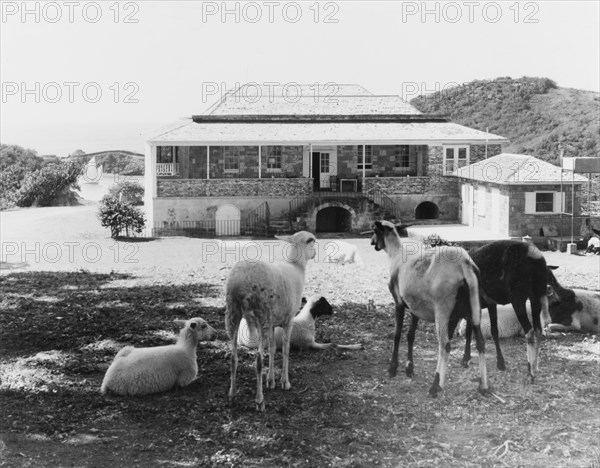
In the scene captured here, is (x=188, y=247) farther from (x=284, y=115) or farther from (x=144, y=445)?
(x=144, y=445)

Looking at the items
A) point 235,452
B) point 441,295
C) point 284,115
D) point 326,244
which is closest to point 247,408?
point 235,452

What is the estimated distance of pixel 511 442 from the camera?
19.2 ft

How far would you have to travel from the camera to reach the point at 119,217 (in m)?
15.2

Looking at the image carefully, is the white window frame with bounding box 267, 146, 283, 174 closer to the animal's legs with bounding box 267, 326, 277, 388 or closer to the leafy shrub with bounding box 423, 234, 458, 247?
the leafy shrub with bounding box 423, 234, 458, 247

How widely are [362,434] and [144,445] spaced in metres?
1.50

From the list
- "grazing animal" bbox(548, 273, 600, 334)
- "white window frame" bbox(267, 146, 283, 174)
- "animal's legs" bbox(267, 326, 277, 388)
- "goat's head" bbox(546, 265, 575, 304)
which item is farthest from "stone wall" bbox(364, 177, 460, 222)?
"white window frame" bbox(267, 146, 283, 174)

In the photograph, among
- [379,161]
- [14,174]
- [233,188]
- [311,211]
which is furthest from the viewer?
[379,161]

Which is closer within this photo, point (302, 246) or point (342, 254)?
point (302, 246)

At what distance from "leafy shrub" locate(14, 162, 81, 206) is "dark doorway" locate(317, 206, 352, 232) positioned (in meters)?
3.99

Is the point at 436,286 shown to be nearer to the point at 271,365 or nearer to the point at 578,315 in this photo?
the point at 271,365

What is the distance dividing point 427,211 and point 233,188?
12.4 ft

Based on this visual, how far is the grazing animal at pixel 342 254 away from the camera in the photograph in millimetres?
12133

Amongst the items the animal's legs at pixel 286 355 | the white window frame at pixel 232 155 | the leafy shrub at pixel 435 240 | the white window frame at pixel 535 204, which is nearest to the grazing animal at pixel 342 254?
the white window frame at pixel 535 204

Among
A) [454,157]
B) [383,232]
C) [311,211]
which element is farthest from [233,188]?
[383,232]
